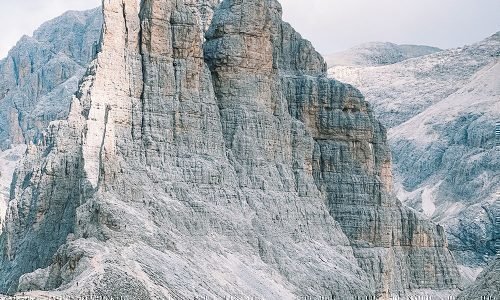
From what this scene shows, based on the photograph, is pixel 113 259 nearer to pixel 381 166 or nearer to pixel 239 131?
pixel 239 131

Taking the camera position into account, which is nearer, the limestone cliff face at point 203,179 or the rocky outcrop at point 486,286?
the rocky outcrop at point 486,286

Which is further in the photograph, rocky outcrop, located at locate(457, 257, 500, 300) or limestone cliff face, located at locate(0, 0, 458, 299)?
limestone cliff face, located at locate(0, 0, 458, 299)

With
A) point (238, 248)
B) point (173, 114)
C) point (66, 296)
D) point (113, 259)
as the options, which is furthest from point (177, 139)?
point (66, 296)

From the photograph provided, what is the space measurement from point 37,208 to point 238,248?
17.1 meters

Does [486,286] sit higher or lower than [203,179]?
lower

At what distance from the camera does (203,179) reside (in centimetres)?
11781

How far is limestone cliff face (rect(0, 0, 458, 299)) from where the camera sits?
10594 centimetres

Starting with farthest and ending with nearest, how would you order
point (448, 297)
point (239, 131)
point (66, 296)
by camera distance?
point (448, 297) < point (239, 131) < point (66, 296)

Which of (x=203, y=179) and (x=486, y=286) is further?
(x=203, y=179)

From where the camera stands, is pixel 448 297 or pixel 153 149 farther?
pixel 448 297

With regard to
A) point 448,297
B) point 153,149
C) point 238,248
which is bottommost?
point 448,297

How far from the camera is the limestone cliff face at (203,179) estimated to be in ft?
348

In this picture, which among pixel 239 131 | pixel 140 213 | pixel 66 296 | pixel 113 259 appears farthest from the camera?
pixel 239 131

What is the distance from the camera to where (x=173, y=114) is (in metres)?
119
